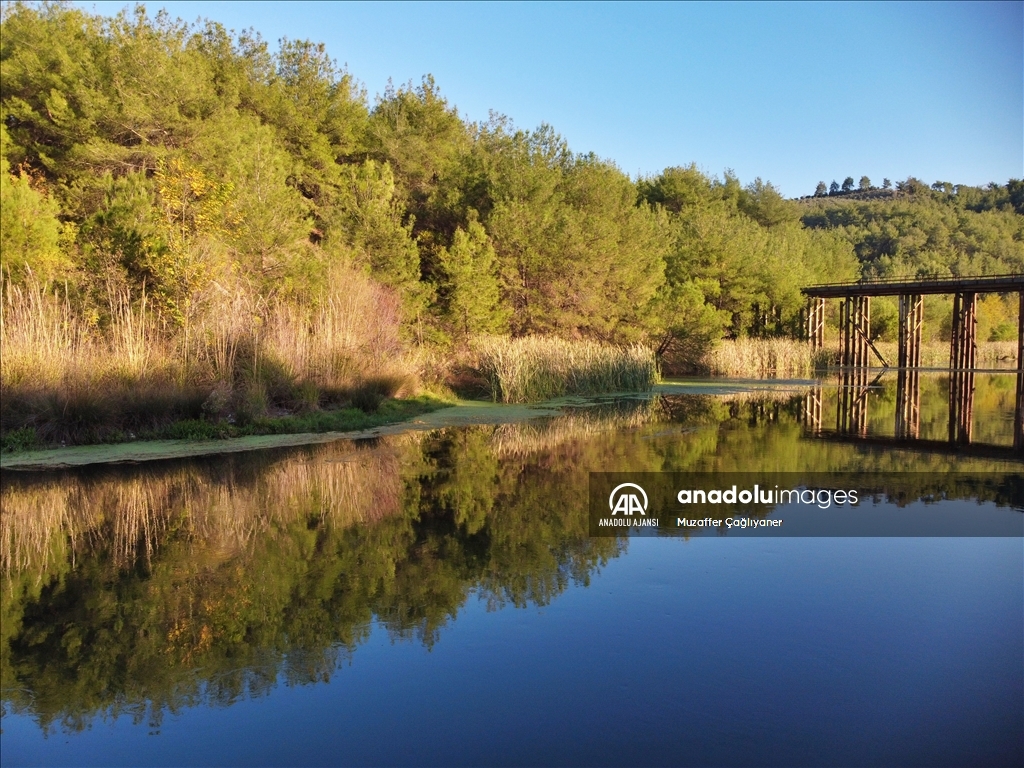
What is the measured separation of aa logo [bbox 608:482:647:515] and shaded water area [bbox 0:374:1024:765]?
0.45 meters

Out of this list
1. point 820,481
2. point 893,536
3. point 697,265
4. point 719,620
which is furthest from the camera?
point 697,265

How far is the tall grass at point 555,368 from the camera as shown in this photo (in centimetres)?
2027

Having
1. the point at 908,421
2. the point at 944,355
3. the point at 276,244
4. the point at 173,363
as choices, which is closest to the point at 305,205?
the point at 276,244

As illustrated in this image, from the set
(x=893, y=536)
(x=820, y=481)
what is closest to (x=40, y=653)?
(x=893, y=536)

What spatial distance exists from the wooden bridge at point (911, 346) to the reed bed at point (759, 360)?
225 centimetres

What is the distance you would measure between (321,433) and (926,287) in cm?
3534

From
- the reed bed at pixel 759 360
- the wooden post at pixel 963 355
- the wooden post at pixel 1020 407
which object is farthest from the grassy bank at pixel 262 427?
the reed bed at pixel 759 360

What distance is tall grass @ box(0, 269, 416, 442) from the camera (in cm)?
1159

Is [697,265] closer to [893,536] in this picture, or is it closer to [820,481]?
[820,481]

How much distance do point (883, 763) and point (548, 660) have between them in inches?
71.4

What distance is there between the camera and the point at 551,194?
31.4 meters

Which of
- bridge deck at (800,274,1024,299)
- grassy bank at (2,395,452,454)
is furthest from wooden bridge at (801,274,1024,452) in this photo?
grassy bank at (2,395,452,454)

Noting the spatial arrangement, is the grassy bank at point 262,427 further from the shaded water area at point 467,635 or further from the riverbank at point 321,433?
the shaded water area at point 467,635

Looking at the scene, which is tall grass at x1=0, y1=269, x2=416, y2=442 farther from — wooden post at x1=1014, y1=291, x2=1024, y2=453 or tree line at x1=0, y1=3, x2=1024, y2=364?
wooden post at x1=1014, y1=291, x2=1024, y2=453
